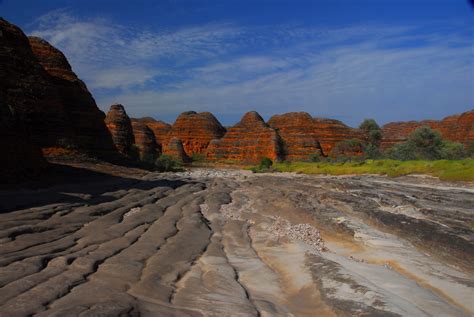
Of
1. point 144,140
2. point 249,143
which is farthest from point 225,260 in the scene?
point 249,143

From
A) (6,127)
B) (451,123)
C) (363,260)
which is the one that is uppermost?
(451,123)

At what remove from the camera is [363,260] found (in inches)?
306

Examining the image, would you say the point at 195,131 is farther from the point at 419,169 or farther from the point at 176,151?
the point at 419,169

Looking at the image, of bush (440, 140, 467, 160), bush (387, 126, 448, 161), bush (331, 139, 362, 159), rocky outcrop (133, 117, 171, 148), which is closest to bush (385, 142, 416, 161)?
bush (387, 126, 448, 161)

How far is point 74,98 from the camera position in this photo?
3422cm

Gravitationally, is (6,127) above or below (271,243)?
above

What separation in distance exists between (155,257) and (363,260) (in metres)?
3.70

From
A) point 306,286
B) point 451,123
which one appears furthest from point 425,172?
point 451,123

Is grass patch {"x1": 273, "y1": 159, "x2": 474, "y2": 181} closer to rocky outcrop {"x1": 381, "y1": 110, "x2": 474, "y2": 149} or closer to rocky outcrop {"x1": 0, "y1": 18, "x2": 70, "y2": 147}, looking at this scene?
rocky outcrop {"x1": 0, "y1": 18, "x2": 70, "y2": 147}

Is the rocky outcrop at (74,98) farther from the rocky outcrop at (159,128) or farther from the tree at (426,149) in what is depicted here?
the rocky outcrop at (159,128)

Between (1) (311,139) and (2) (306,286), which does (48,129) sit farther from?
(1) (311,139)

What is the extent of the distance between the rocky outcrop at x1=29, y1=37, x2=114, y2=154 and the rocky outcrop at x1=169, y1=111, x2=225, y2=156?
58306mm

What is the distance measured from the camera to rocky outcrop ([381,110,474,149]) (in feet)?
245

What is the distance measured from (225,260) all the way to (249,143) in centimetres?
6974
